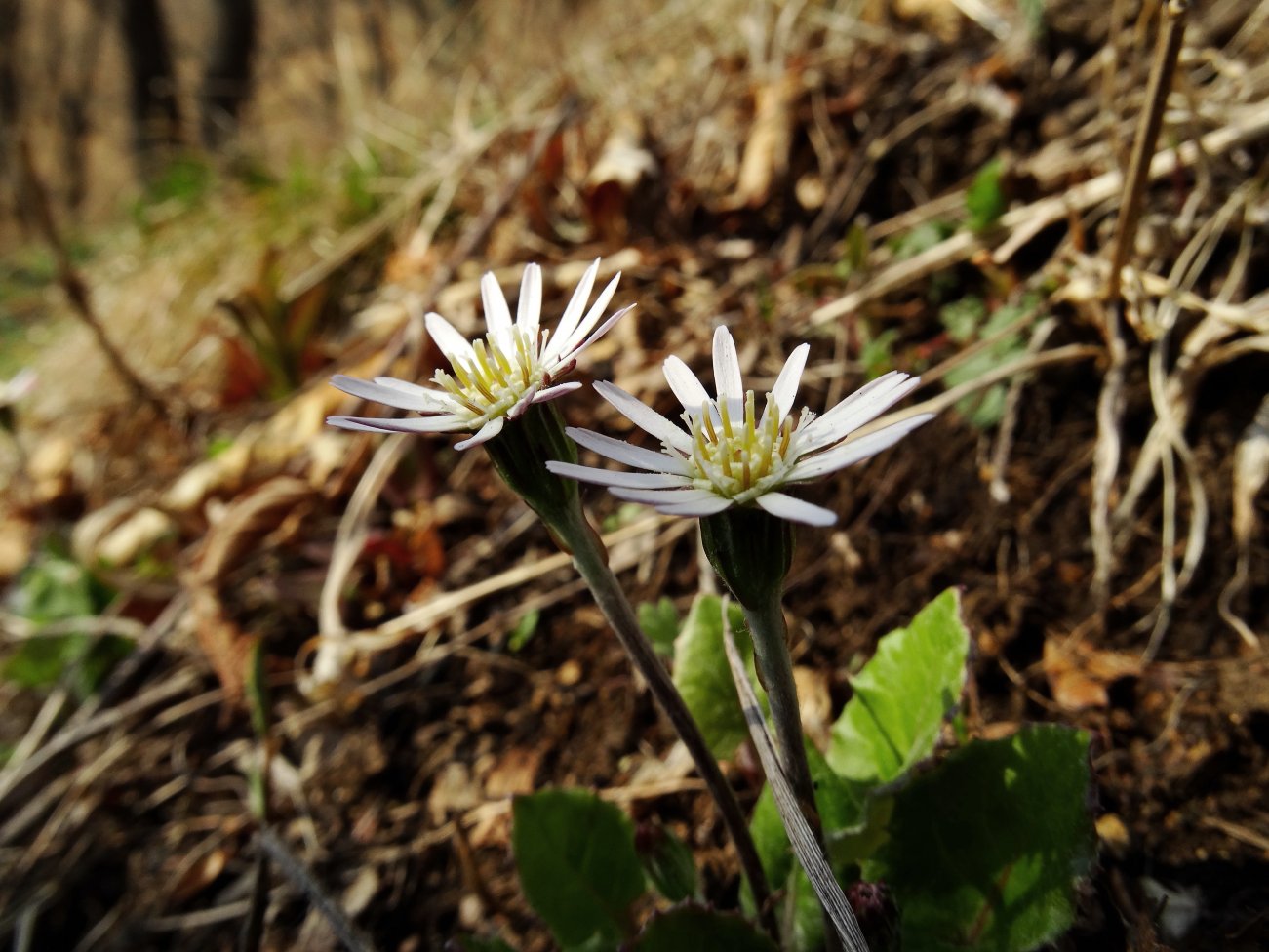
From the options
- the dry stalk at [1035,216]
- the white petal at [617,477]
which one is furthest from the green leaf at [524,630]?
the white petal at [617,477]

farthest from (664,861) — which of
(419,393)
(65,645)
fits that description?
(65,645)

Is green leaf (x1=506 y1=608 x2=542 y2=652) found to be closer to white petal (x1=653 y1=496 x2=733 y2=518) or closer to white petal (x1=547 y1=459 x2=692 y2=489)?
white petal (x1=547 y1=459 x2=692 y2=489)

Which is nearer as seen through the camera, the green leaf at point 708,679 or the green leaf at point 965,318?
the green leaf at point 708,679

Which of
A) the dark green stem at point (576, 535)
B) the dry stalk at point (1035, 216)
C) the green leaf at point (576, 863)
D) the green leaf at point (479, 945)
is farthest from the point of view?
A: the dry stalk at point (1035, 216)

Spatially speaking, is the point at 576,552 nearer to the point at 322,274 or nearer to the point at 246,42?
the point at 322,274

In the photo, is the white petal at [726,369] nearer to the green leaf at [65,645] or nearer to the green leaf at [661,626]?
the green leaf at [661,626]

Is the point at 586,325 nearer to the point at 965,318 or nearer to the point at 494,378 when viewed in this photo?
the point at 494,378
